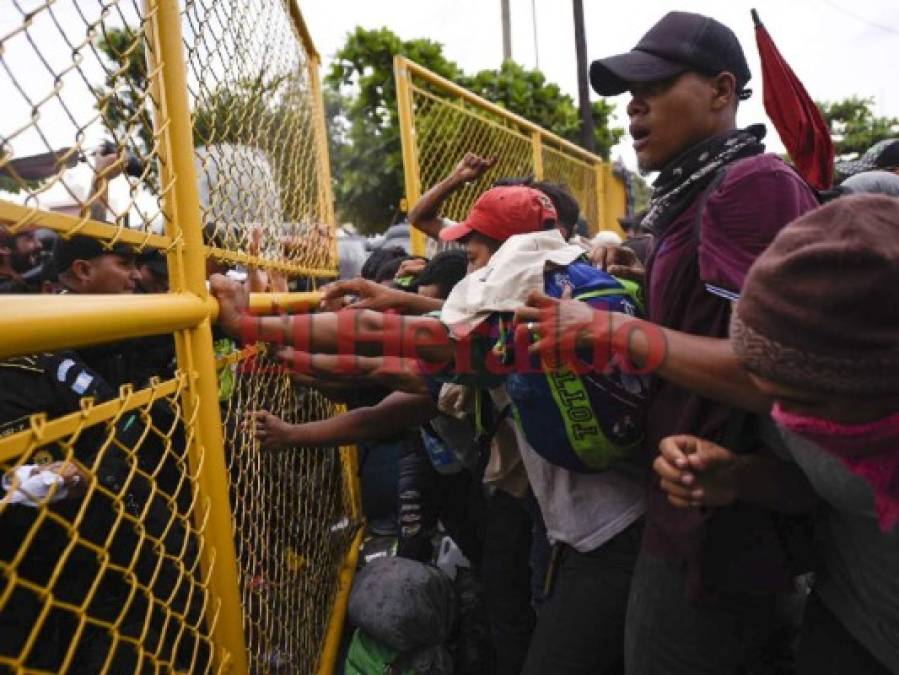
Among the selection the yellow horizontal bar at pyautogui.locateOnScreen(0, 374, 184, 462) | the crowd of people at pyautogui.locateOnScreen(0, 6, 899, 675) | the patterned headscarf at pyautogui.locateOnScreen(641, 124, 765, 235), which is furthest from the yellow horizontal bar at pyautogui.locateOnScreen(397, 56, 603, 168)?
the yellow horizontal bar at pyautogui.locateOnScreen(0, 374, 184, 462)

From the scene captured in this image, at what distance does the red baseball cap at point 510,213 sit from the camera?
6.89 feet

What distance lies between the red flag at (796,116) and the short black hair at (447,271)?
1.36 metres

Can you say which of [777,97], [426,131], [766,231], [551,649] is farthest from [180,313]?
[426,131]

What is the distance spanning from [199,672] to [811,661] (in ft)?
5.23

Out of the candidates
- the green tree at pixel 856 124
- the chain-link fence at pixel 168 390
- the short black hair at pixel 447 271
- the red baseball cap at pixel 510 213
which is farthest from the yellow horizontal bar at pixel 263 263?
the green tree at pixel 856 124

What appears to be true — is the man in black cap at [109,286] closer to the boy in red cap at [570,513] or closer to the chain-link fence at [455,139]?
the boy in red cap at [570,513]

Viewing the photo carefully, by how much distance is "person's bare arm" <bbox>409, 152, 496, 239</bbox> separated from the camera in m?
3.20

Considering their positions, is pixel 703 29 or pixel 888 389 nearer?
pixel 888 389

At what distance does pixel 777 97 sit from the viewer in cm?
161

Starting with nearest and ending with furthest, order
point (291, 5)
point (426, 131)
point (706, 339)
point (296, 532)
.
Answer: point (706, 339)
point (296, 532)
point (291, 5)
point (426, 131)

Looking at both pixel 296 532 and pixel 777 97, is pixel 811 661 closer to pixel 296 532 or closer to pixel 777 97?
pixel 777 97

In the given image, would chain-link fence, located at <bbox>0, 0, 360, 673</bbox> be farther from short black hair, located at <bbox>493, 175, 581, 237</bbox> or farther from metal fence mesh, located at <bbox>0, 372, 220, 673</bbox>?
short black hair, located at <bbox>493, 175, 581, 237</bbox>

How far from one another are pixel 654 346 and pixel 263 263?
1140mm

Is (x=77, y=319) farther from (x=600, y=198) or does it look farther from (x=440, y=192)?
(x=600, y=198)
